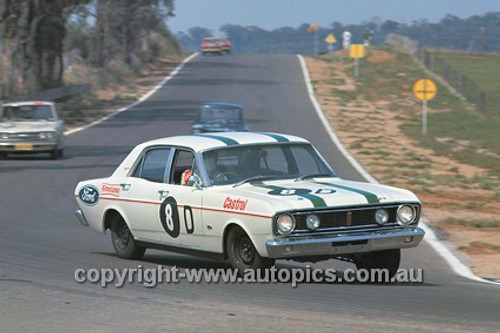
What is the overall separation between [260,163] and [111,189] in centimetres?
201

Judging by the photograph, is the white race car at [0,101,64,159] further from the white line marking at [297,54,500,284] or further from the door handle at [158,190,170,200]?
the door handle at [158,190,170,200]

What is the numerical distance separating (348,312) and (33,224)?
28.3ft

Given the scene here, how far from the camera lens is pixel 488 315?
29.4ft

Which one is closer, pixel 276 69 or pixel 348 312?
pixel 348 312

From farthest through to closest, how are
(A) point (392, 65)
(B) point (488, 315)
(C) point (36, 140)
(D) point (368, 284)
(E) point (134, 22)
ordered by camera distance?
(E) point (134, 22) → (A) point (392, 65) → (C) point (36, 140) → (D) point (368, 284) → (B) point (488, 315)

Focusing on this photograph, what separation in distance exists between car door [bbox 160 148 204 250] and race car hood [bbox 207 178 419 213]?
43 cm

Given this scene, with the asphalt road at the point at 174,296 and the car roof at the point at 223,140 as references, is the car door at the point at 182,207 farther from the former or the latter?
the asphalt road at the point at 174,296

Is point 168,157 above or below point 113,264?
above

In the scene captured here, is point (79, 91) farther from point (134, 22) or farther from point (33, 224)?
point (33, 224)

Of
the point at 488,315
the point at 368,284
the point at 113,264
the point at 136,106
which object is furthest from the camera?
the point at 136,106

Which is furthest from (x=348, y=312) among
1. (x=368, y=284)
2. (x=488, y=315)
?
(x=368, y=284)

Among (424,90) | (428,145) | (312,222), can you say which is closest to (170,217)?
(312,222)

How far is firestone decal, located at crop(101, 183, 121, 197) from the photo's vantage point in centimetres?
1286

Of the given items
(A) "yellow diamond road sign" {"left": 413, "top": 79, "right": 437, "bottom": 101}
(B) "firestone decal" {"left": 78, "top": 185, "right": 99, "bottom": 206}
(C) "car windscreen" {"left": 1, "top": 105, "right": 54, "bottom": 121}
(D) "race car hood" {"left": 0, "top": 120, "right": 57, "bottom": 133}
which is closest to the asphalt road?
(B) "firestone decal" {"left": 78, "top": 185, "right": 99, "bottom": 206}
